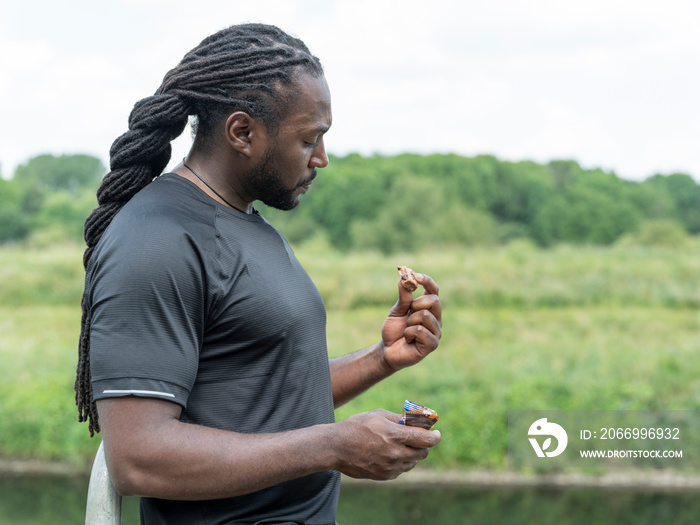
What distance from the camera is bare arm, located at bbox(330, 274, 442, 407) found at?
1.97 m

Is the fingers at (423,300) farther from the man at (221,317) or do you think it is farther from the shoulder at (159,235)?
the shoulder at (159,235)

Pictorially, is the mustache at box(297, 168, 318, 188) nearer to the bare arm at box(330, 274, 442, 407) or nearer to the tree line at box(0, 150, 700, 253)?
the bare arm at box(330, 274, 442, 407)

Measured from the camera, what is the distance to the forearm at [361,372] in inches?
81.3

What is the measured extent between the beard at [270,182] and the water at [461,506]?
768cm

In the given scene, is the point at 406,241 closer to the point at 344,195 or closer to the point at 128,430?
the point at 344,195

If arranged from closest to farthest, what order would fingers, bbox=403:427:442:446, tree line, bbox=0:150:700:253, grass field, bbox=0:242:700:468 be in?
1. fingers, bbox=403:427:442:446
2. grass field, bbox=0:242:700:468
3. tree line, bbox=0:150:700:253

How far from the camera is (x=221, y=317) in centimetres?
146

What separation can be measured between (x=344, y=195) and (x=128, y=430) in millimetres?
24505

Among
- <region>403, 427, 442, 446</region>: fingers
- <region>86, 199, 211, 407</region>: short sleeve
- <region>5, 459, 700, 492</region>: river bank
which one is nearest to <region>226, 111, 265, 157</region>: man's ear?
<region>86, 199, 211, 407</region>: short sleeve

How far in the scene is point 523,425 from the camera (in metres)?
10.0

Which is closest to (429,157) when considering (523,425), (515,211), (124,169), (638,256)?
(515,211)

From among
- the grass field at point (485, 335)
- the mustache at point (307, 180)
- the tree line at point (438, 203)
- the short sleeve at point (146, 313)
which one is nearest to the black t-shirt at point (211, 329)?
the short sleeve at point (146, 313)

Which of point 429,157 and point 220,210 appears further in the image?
point 429,157

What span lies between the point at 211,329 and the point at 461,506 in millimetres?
8408
